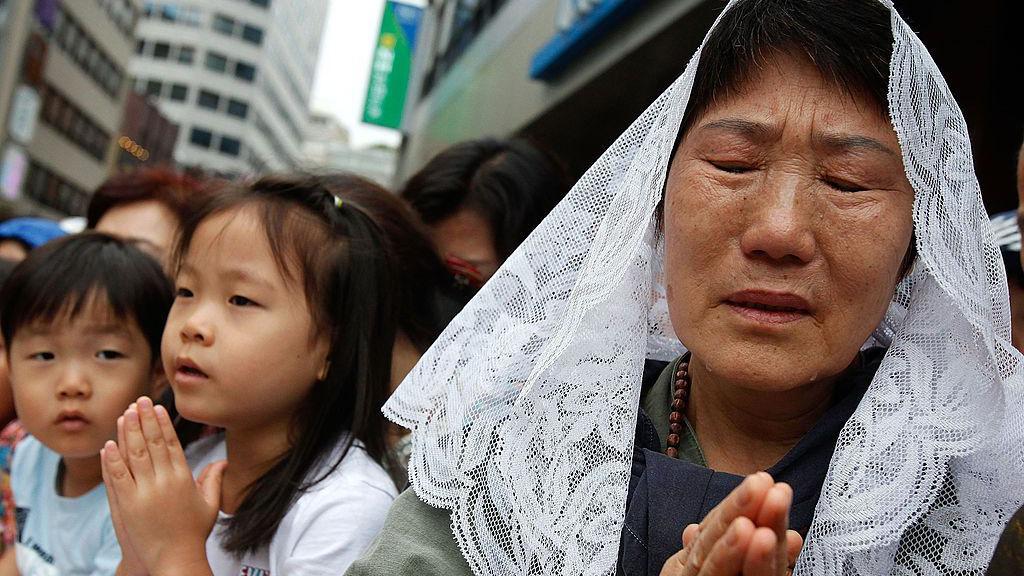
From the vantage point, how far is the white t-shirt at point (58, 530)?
106 inches

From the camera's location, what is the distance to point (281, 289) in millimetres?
2238

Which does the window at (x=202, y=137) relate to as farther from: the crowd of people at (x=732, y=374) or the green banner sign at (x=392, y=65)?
the crowd of people at (x=732, y=374)

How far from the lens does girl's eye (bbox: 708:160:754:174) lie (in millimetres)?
1478

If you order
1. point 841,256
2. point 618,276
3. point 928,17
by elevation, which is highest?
point 928,17

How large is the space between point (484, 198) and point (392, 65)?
16.8 metres

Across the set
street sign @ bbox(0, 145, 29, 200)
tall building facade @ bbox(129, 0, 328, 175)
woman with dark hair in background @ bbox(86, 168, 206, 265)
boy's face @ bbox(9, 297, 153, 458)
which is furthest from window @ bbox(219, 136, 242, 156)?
boy's face @ bbox(9, 297, 153, 458)

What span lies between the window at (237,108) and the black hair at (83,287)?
6610 cm

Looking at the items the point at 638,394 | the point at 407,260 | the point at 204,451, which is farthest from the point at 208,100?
the point at 638,394

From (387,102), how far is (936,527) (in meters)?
19.0

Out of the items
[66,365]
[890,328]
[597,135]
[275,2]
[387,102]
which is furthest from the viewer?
[275,2]

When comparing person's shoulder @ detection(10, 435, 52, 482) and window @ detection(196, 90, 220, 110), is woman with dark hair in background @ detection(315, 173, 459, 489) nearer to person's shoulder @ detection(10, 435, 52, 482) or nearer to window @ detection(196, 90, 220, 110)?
person's shoulder @ detection(10, 435, 52, 482)

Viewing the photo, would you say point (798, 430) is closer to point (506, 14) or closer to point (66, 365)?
point (66, 365)

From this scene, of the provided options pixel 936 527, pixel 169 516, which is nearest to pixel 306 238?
pixel 169 516

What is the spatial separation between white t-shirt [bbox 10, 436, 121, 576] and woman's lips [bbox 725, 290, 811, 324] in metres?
1.82
